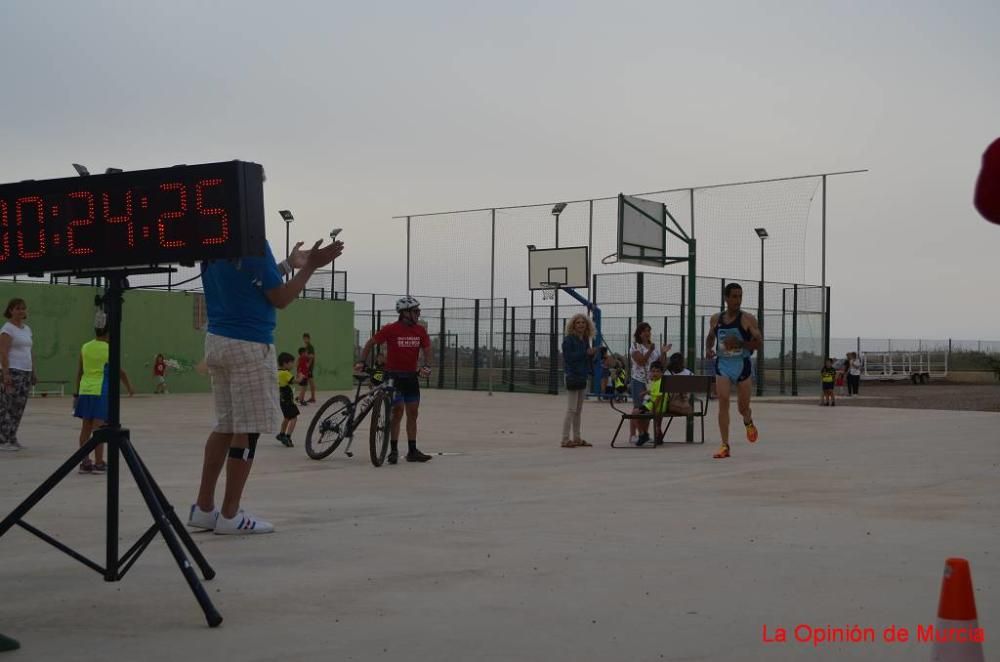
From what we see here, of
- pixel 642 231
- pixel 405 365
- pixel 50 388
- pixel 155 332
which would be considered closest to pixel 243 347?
pixel 405 365

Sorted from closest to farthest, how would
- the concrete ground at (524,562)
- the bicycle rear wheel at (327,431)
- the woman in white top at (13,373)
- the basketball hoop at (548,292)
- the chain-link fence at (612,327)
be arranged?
1. the concrete ground at (524,562)
2. the bicycle rear wheel at (327,431)
3. the woman in white top at (13,373)
4. the chain-link fence at (612,327)
5. the basketball hoop at (548,292)

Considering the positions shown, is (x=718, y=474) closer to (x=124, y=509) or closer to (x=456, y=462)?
(x=456, y=462)

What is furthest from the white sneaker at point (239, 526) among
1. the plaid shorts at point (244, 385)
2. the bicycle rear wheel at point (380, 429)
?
the bicycle rear wheel at point (380, 429)

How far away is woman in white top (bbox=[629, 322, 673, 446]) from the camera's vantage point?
1542 centimetres

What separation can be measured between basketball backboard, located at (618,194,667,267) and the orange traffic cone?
24.0 metres

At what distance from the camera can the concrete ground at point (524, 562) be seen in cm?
471

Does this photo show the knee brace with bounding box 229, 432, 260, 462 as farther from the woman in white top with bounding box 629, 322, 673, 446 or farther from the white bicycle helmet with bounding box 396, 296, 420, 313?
the woman in white top with bounding box 629, 322, 673, 446

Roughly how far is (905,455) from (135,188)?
998cm

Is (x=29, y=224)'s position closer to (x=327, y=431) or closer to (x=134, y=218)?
(x=134, y=218)

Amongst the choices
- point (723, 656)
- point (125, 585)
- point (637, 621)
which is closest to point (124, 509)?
point (125, 585)

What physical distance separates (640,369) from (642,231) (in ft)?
36.4

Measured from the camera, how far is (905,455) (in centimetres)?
1331

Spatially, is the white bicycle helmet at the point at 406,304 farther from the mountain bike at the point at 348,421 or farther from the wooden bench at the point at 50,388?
the wooden bench at the point at 50,388

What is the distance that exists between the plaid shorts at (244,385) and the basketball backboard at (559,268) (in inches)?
993
